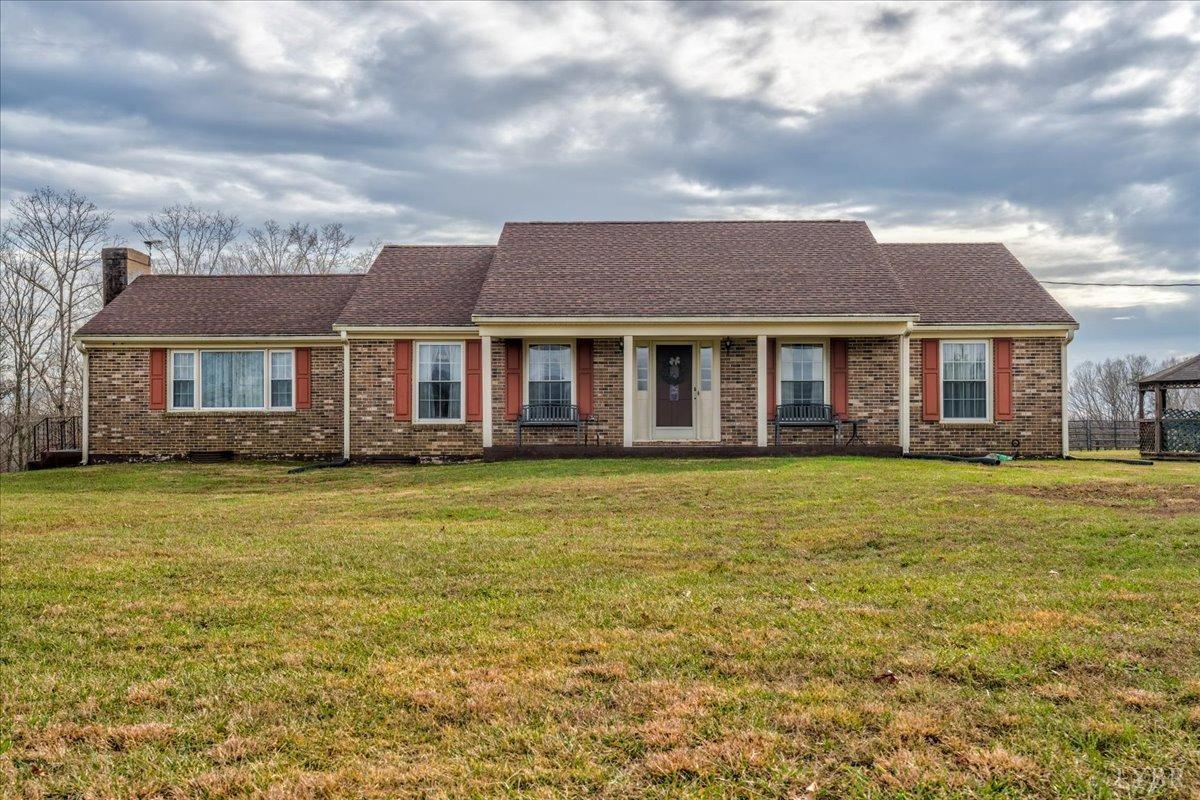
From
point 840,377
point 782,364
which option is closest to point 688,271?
point 782,364

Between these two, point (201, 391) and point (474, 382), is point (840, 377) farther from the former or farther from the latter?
point (201, 391)

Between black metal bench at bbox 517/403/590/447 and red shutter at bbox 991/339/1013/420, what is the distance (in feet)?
28.8

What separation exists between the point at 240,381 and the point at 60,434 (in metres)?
6.23

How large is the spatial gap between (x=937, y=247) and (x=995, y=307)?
357 centimetres

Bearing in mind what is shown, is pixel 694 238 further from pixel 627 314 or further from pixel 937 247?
pixel 937 247

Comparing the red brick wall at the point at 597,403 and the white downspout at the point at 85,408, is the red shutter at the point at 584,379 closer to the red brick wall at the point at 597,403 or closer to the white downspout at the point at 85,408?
the red brick wall at the point at 597,403

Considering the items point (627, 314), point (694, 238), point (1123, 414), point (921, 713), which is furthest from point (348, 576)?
point (1123, 414)

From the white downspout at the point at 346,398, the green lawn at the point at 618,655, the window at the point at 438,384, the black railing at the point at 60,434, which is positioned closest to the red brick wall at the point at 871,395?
the window at the point at 438,384

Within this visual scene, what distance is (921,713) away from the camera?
372 centimetres

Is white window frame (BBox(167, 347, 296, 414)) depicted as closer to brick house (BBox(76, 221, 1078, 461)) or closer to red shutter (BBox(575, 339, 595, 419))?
brick house (BBox(76, 221, 1078, 461))

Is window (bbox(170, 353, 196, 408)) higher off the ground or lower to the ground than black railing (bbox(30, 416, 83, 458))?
higher

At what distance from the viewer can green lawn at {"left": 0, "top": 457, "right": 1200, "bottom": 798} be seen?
3.30 metres

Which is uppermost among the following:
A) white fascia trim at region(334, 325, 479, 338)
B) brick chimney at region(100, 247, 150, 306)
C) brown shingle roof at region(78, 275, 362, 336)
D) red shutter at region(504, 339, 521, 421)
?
brick chimney at region(100, 247, 150, 306)

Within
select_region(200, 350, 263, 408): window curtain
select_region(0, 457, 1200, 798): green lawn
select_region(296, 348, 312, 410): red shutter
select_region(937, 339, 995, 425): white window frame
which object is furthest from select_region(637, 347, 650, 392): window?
select_region(0, 457, 1200, 798): green lawn
